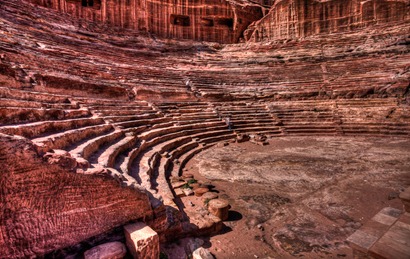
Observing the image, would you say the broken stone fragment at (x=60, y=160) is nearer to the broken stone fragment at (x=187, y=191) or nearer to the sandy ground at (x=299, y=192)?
the sandy ground at (x=299, y=192)

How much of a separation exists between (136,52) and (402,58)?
18800mm

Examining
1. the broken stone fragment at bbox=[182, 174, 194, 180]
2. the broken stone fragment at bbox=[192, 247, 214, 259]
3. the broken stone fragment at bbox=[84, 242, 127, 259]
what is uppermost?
the broken stone fragment at bbox=[84, 242, 127, 259]

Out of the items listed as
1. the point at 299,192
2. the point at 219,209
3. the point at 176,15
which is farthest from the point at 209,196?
the point at 176,15

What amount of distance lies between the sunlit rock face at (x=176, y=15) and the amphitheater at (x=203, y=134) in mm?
224

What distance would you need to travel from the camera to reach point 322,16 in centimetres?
2064

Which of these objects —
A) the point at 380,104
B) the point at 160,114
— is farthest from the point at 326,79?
the point at 160,114

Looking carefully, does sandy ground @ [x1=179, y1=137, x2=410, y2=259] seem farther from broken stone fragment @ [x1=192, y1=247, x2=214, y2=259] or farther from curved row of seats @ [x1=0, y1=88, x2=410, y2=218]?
curved row of seats @ [x1=0, y1=88, x2=410, y2=218]

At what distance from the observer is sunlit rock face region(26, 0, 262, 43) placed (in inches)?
816

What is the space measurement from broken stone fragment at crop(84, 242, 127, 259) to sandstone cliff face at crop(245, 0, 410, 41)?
24123 mm

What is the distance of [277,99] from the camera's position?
14.0 m

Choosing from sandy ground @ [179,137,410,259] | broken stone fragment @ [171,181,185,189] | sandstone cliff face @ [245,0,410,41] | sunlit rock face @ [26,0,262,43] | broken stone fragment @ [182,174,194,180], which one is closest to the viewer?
sandy ground @ [179,137,410,259]

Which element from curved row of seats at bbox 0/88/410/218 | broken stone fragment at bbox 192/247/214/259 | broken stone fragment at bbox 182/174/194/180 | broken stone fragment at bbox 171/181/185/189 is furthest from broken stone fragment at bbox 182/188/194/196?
broken stone fragment at bbox 192/247/214/259

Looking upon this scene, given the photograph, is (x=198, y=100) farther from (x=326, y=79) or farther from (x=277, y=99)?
(x=326, y=79)

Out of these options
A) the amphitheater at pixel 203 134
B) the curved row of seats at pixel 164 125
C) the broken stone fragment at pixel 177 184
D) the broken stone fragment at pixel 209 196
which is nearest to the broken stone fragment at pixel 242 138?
the amphitheater at pixel 203 134
